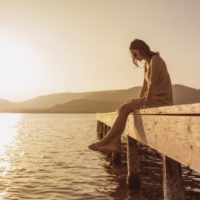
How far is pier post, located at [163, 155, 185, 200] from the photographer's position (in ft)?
16.4

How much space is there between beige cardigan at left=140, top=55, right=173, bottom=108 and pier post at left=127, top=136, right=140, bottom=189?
217cm

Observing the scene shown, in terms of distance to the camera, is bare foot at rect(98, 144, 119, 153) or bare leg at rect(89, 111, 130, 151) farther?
bare leg at rect(89, 111, 130, 151)

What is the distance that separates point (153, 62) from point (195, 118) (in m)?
3.78

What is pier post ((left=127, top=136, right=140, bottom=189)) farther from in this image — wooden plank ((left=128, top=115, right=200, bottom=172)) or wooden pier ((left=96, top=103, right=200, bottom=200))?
wooden plank ((left=128, top=115, right=200, bottom=172))

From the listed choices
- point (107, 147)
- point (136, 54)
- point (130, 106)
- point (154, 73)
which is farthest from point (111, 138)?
point (136, 54)

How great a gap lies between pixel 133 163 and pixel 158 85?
9.34 feet

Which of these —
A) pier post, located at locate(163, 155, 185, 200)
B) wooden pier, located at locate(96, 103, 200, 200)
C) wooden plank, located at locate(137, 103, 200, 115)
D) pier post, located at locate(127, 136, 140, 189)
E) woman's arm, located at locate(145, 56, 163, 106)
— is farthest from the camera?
pier post, located at locate(127, 136, 140, 189)

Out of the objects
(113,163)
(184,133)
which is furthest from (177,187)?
(113,163)

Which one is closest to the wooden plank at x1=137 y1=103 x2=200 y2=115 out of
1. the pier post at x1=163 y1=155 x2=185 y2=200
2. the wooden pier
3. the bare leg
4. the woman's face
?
the wooden pier

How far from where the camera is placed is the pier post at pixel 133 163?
909 centimetres

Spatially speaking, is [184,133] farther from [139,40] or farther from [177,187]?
[139,40]

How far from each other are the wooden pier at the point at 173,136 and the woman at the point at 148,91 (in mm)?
247

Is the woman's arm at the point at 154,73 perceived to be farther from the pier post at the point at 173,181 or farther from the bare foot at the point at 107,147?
the pier post at the point at 173,181

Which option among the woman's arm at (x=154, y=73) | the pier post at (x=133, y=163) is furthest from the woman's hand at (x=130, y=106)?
the pier post at (x=133, y=163)
